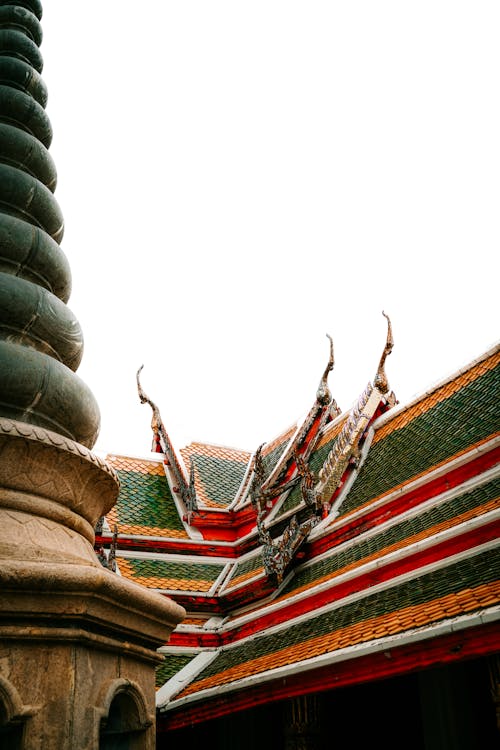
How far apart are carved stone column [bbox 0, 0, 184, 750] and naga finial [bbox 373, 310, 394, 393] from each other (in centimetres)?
669

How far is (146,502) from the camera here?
39.3 ft

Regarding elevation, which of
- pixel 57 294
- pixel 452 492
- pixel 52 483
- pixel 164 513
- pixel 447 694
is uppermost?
pixel 164 513

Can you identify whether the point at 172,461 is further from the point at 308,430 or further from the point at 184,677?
the point at 184,677

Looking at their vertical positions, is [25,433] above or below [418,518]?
below

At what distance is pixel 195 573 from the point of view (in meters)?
10.5

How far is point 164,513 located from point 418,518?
19.0 ft

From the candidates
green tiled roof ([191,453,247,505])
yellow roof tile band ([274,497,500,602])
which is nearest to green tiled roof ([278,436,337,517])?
green tiled roof ([191,453,247,505])

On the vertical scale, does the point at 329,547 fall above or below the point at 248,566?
Answer: below

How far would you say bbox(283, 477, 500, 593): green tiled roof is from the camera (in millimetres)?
6352

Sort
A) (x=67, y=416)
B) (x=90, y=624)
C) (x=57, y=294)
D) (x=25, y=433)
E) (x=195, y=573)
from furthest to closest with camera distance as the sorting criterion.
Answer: (x=195, y=573) → (x=57, y=294) → (x=67, y=416) → (x=25, y=433) → (x=90, y=624)

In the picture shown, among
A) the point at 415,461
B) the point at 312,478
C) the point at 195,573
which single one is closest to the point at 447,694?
the point at 415,461

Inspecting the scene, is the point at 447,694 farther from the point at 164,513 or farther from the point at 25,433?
the point at 164,513

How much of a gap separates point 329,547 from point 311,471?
2017 mm

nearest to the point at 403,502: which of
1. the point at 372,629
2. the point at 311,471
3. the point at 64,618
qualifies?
the point at 372,629
